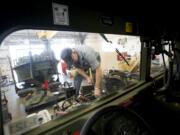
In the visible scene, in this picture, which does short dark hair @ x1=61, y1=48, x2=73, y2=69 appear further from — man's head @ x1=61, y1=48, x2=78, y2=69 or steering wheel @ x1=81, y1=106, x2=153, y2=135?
steering wheel @ x1=81, y1=106, x2=153, y2=135

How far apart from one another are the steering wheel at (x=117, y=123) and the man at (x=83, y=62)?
A: 152 cm

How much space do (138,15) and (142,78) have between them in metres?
0.88

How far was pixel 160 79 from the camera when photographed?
244 cm

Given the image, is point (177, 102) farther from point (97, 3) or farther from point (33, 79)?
point (33, 79)

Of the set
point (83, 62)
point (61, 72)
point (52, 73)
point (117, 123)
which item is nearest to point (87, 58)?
point (83, 62)

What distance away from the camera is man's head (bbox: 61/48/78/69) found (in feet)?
8.33

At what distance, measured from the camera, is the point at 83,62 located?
9.26 feet

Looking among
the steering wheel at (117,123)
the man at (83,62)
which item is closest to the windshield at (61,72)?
the man at (83,62)

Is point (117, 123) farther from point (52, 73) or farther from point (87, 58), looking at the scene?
point (87, 58)

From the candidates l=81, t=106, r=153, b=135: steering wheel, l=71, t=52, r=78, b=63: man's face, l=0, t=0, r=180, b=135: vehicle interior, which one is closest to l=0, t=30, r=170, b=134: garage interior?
l=0, t=0, r=180, b=135: vehicle interior

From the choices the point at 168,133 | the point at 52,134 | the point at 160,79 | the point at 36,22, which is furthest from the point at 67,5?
the point at 160,79

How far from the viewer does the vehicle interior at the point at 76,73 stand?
1.02 m

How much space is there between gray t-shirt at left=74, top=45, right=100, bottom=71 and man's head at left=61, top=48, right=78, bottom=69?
0.09 metres

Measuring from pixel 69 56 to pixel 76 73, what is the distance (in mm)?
319
